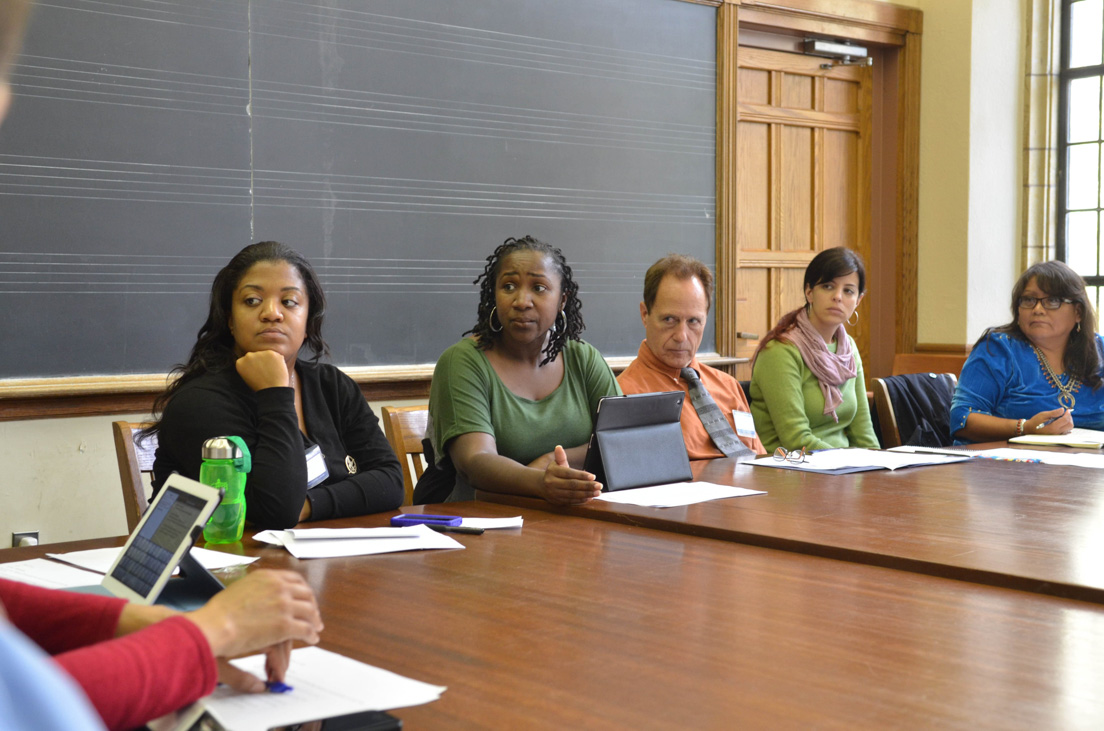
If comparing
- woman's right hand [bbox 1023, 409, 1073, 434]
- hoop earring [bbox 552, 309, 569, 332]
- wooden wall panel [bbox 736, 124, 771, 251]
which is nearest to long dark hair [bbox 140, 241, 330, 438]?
hoop earring [bbox 552, 309, 569, 332]

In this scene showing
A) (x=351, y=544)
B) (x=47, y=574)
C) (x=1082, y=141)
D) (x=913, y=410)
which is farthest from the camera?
(x=1082, y=141)

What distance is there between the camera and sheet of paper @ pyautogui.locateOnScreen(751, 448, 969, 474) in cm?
257

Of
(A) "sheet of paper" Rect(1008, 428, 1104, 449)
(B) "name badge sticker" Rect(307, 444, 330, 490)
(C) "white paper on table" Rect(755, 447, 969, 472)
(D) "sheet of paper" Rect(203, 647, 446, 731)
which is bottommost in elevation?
(A) "sheet of paper" Rect(1008, 428, 1104, 449)

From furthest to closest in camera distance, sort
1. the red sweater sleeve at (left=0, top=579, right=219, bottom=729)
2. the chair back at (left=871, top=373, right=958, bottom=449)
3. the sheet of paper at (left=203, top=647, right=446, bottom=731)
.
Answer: the chair back at (left=871, top=373, right=958, bottom=449) < the sheet of paper at (left=203, top=647, right=446, bottom=731) < the red sweater sleeve at (left=0, top=579, right=219, bottom=729)

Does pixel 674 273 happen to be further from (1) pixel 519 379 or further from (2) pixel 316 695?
(2) pixel 316 695

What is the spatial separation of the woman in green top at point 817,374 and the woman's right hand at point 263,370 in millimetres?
1750

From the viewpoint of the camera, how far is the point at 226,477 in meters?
1.72

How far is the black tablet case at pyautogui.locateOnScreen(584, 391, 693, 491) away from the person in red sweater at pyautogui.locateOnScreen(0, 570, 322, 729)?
1.27m

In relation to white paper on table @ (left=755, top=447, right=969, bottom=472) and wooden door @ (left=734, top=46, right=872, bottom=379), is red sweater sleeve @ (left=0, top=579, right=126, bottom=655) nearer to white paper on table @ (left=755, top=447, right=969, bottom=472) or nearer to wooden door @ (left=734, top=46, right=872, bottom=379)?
white paper on table @ (left=755, top=447, right=969, bottom=472)

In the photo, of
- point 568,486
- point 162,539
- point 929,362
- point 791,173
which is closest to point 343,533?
point 568,486

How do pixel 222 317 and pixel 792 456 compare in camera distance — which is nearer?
pixel 222 317

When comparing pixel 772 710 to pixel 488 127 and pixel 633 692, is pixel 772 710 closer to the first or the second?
pixel 633 692

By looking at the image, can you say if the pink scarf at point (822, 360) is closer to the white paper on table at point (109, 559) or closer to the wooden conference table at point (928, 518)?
the wooden conference table at point (928, 518)

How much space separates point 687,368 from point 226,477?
5.30ft
